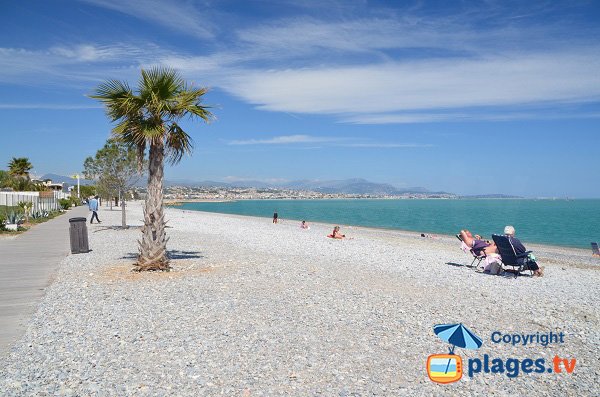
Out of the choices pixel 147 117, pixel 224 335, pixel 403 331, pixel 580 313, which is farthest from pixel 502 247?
pixel 147 117

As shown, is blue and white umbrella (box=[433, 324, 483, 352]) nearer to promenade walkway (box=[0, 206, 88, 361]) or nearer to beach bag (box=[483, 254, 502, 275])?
promenade walkway (box=[0, 206, 88, 361])

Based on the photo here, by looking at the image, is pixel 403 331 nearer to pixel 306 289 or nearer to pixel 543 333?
pixel 543 333

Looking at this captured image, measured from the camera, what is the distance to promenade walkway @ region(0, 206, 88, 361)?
6.33 m

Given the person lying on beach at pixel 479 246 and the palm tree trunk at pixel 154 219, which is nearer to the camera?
the palm tree trunk at pixel 154 219

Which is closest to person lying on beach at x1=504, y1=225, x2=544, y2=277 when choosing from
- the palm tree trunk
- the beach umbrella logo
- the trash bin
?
the beach umbrella logo

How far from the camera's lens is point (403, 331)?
6191mm

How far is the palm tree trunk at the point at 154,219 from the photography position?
1045 cm

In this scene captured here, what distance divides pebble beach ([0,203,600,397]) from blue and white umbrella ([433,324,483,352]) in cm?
15

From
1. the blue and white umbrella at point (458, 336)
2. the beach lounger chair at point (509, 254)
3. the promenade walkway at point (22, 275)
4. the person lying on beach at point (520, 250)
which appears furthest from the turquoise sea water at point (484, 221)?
the promenade walkway at point (22, 275)

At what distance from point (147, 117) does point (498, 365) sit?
28.3 ft

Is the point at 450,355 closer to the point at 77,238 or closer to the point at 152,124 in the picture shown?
the point at 152,124

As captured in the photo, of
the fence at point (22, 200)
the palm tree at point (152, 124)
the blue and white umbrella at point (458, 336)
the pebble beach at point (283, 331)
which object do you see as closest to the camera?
the pebble beach at point (283, 331)

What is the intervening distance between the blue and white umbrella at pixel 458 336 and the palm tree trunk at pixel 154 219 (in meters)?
6.40

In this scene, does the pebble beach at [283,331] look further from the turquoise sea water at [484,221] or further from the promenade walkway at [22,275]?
the turquoise sea water at [484,221]
